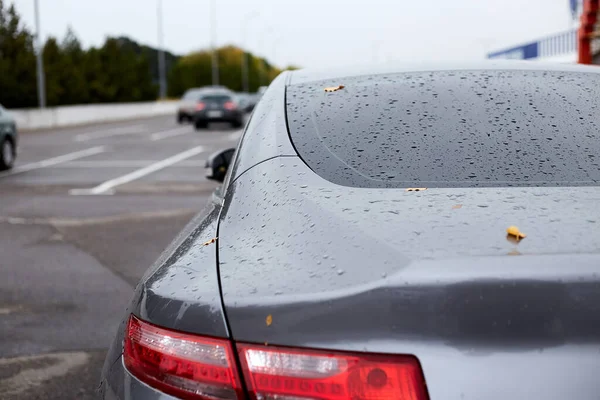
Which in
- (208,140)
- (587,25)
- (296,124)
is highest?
(587,25)

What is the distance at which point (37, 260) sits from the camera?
281 inches

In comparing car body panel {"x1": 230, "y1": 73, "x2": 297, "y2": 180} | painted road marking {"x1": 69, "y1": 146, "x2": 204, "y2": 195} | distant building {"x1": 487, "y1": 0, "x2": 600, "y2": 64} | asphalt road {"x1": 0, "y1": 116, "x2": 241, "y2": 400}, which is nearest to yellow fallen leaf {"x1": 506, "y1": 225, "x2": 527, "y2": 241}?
car body panel {"x1": 230, "y1": 73, "x2": 297, "y2": 180}

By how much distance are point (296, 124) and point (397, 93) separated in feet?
1.18

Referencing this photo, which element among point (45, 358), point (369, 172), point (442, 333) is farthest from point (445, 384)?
point (45, 358)

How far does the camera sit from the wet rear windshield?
2.12 m

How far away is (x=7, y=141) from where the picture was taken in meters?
15.6

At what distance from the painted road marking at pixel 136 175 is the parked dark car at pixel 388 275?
10.2 meters

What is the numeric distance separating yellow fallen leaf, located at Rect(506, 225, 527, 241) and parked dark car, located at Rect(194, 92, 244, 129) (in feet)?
102

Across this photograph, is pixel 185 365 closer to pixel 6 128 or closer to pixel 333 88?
pixel 333 88

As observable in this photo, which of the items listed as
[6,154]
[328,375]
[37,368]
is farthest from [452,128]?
[6,154]

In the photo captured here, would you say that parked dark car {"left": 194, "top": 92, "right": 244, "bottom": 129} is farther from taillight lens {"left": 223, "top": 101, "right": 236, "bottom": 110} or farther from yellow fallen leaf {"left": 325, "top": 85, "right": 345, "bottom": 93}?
yellow fallen leaf {"left": 325, "top": 85, "right": 345, "bottom": 93}

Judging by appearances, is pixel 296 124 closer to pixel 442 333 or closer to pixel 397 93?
pixel 397 93

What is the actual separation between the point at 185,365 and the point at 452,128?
1.14 metres

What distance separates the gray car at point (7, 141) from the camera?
50.4 ft
